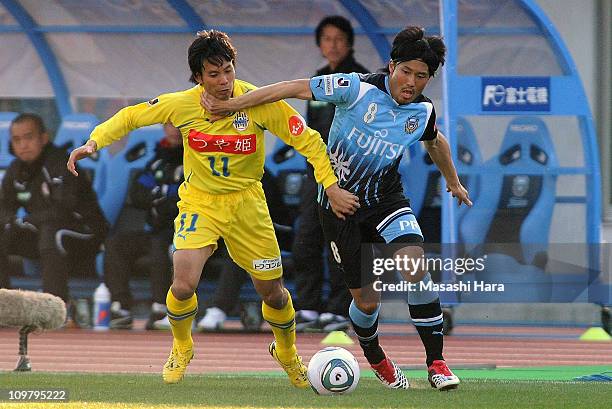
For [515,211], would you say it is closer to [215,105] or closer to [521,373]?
[521,373]

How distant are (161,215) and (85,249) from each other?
1.17 meters

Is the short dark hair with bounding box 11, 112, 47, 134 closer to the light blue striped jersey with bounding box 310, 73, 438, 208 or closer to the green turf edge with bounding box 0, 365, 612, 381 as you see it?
the green turf edge with bounding box 0, 365, 612, 381

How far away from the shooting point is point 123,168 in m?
14.8

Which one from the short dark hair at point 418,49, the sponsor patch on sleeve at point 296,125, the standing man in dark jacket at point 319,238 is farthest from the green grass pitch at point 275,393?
the standing man in dark jacket at point 319,238

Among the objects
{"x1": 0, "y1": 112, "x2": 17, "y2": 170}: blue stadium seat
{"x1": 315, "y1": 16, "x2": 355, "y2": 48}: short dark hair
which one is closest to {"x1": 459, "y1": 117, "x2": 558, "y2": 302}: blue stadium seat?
{"x1": 315, "y1": 16, "x2": 355, "y2": 48}: short dark hair

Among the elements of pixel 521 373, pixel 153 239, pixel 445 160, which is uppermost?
pixel 445 160

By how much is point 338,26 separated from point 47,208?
11.2 ft

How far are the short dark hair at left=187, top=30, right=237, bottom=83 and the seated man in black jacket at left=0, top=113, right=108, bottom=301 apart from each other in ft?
19.9

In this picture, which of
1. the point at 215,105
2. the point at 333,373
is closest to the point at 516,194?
the point at 215,105

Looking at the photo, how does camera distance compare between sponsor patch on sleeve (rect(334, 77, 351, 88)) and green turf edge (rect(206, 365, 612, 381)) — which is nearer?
sponsor patch on sleeve (rect(334, 77, 351, 88))

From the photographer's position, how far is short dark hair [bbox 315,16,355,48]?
13305 mm

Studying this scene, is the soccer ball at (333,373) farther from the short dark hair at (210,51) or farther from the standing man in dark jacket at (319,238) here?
the standing man in dark jacket at (319,238)

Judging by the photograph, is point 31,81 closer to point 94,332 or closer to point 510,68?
point 94,332

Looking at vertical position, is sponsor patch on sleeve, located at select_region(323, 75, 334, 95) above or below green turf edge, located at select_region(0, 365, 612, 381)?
above
